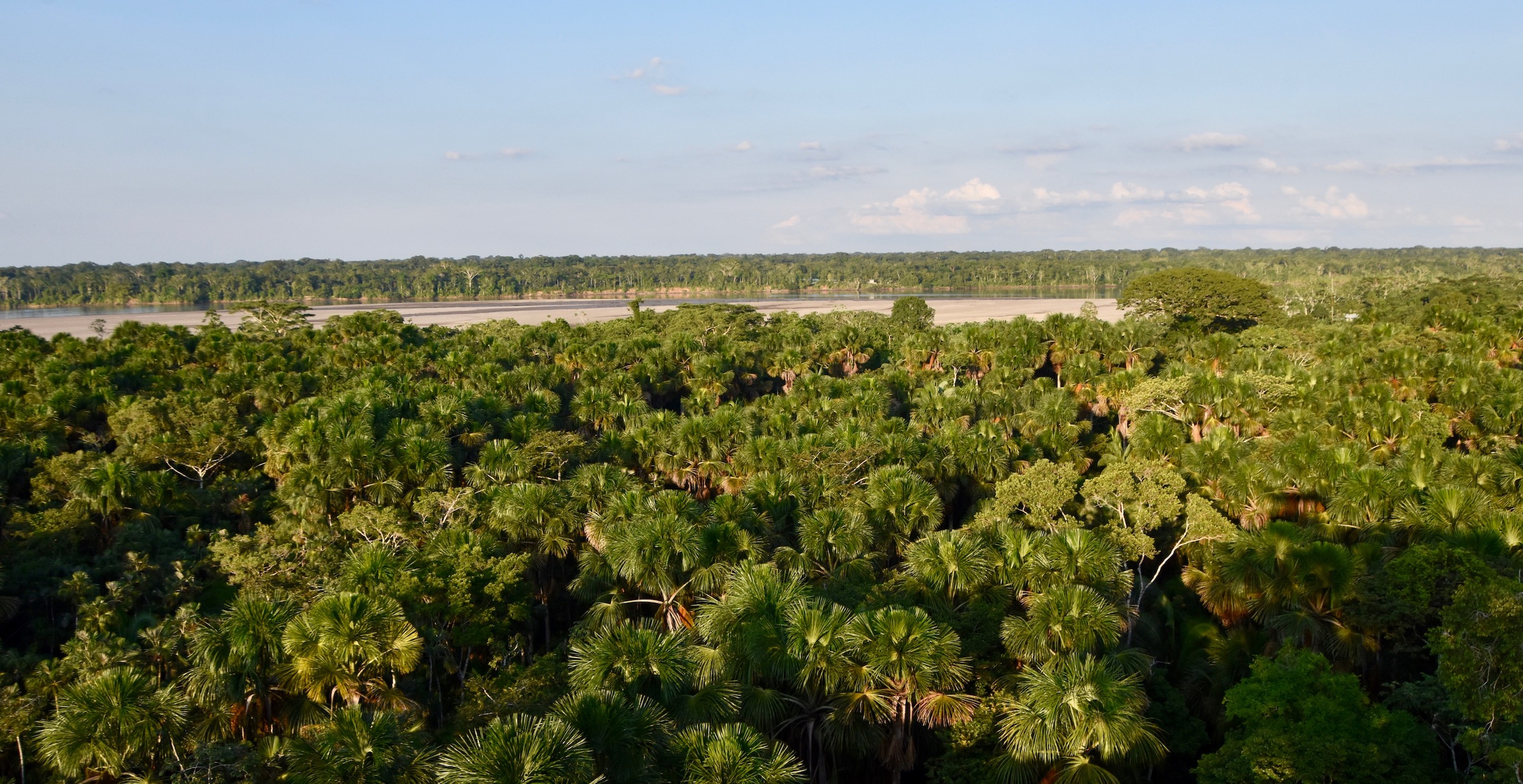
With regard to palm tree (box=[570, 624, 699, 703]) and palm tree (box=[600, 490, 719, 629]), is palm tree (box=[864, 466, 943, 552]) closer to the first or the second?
palm tree (box=[600, 490, 719, 629])

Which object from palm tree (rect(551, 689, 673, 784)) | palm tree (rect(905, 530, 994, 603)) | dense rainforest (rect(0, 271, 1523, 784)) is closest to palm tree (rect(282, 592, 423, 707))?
dense rainforest (rect(0, 271, 1523, 784))

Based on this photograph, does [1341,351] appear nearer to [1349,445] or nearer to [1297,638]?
[1349,445]

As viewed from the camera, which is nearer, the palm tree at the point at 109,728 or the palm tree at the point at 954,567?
the palm tree at the point at 109,728

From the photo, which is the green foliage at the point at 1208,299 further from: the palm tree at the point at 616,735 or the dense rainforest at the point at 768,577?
the palm tree at the point at 616,735

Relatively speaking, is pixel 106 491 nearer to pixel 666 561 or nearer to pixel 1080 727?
pixel 666 561

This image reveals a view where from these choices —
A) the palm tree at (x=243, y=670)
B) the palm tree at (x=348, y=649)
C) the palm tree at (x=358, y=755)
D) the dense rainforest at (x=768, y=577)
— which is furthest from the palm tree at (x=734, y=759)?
the palm tree at (x=243, y=670)
